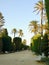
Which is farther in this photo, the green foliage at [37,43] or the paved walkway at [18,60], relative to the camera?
the green foliage at [37,43]

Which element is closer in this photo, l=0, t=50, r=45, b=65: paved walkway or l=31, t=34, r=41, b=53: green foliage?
l=0, t=50, r=45, b=65: paved walkway

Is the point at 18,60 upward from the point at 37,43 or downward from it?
downward

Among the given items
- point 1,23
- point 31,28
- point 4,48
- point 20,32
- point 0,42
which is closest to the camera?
point 0,42

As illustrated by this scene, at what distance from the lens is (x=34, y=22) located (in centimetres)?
8850

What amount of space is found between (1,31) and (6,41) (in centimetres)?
1597

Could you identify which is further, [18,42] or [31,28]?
[18,42]

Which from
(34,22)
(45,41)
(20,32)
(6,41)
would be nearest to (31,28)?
(34,22)

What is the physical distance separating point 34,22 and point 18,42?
39.9ft

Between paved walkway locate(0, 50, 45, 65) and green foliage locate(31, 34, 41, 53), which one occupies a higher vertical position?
green foliage locate(31, 34, 41, 53)

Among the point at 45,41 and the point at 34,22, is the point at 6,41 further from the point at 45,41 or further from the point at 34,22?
the point at 45,41

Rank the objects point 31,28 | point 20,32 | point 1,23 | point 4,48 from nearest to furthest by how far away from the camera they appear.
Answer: point 4,48 < point 31,28 < point 1,23 < point 20,32

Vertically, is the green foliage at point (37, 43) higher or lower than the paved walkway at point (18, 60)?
higher

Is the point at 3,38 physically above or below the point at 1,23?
below

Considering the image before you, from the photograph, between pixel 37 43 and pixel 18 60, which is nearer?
pixel 18 60
